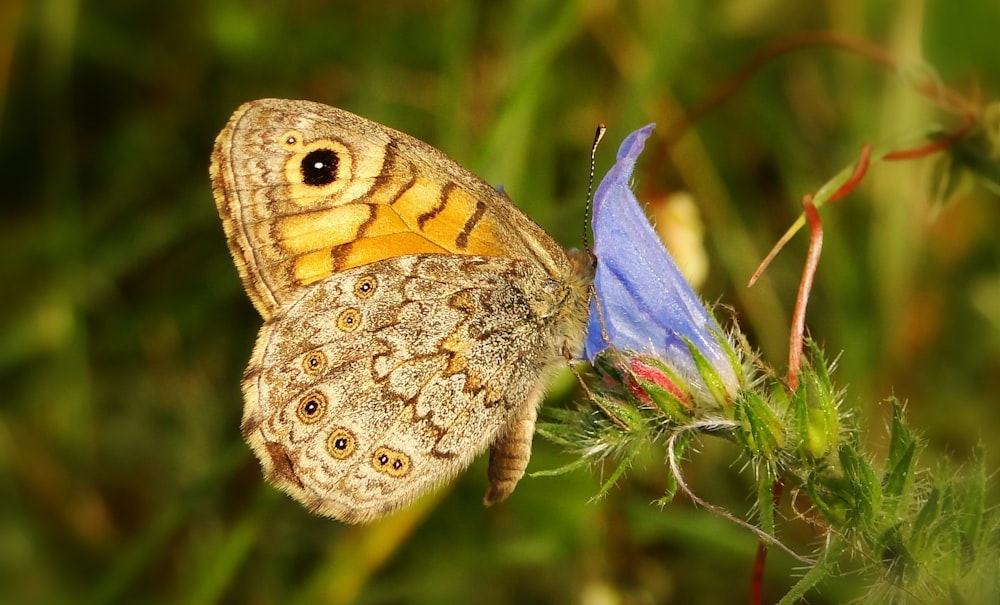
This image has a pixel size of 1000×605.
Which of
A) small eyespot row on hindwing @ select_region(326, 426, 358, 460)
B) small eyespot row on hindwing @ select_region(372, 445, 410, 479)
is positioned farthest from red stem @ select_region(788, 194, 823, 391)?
small eyespot row on hindwing @ select_region(326, 426, 358, 460)

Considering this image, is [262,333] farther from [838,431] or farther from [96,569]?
[96,569]

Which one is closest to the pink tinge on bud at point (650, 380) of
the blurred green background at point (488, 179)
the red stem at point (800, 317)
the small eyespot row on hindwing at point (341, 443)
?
the red stem at point (800, 317)

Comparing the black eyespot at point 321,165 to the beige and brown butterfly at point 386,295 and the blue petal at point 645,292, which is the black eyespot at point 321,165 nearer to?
the beige and brown butterfly at point 386,295

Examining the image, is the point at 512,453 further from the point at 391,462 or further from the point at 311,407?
the point at 311,407

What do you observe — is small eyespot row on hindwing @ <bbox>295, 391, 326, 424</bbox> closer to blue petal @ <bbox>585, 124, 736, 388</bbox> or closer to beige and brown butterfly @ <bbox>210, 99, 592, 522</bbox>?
beige and brown butterfly @ <bbox>210, 99, 592, 522</bbox>

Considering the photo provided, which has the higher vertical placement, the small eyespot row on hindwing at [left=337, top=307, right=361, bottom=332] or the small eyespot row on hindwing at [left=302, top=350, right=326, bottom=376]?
the small eyespot row on hindwing at [left=337, top=307, right=361, bottom=332]

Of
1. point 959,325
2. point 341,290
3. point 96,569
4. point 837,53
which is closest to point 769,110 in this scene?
point 837,53
